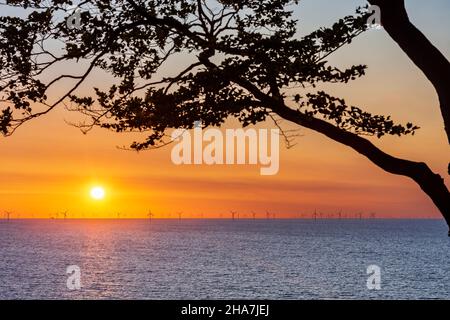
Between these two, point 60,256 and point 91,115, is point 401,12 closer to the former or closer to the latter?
point 91,115

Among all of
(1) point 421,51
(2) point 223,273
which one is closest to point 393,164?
(1) point 421,51

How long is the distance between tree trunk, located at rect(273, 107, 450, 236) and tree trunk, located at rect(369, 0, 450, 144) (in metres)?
0.87

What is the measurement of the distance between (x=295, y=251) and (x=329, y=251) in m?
9.50

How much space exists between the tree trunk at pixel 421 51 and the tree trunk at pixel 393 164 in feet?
2.87

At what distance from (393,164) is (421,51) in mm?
1785

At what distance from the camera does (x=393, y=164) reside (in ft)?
31.3

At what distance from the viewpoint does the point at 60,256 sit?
15162cm

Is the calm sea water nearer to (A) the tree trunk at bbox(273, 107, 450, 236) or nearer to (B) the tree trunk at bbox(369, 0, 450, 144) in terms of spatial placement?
(A) the tree trunk at bbox(273, 107, 450, 236)

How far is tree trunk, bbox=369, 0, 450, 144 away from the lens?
8641 mm

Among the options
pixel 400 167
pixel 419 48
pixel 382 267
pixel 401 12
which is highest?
pixel 401 12

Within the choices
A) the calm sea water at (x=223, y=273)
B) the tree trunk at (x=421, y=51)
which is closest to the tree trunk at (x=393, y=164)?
the tree trunk at (x=421, y=51)

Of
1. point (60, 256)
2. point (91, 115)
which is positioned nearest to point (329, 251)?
point (60, 256)

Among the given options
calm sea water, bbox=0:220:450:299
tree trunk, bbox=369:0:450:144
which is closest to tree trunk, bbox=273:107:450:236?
tree trunk, bbox=369:0:450:144

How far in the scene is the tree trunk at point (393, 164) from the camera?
949 centimetres
